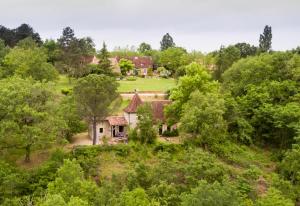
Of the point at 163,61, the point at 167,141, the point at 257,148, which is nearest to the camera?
the point at 167,141

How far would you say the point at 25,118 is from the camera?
35.1 metres

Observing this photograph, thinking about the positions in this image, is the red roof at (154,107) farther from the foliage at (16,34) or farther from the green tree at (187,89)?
→ the foliage at (16,34)

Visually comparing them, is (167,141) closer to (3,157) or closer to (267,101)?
(267,101)

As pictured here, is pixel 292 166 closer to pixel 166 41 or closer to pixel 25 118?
pixel 25 118

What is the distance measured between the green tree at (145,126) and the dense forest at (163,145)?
104mm

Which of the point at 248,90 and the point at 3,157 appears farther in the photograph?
the point at 248,90

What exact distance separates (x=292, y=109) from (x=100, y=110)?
67.3 ft

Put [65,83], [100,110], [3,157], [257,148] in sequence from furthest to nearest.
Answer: [65,83]
[257,148]
[100,110]
[3,157]

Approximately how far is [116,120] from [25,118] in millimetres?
11330

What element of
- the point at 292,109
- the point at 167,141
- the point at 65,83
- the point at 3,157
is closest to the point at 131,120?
the point at 167,141

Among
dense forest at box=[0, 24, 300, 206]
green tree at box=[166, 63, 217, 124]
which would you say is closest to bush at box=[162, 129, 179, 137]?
dense forest at box=[0, 24, 300, 206]

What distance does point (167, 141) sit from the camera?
141 feet

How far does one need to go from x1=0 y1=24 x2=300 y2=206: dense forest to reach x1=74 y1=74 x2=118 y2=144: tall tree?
95 millimetres

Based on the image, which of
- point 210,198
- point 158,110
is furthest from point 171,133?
point 210,198
